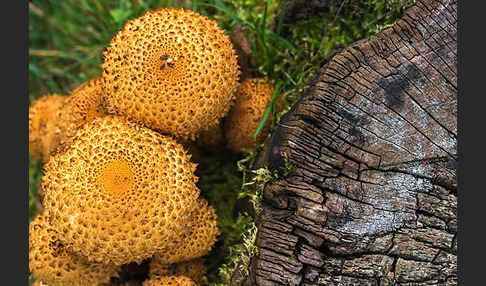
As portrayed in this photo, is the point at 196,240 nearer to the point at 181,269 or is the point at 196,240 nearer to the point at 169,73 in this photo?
the point at 181,269

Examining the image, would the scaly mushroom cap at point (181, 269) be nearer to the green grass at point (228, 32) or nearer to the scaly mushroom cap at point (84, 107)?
the green grass at point (228, 32)

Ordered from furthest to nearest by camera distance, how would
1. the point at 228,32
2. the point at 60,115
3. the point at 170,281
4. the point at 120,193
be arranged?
the point at 228,32 → the point at 60,115 → the point at 170,281 → the point at 120,193

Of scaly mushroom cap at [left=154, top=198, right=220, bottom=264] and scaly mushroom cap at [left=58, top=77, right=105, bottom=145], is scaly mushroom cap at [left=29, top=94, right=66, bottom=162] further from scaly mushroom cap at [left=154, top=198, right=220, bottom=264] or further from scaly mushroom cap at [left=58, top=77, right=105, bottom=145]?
scaly mushroom cap at [left=154, top=198, right=220, bottom=264]

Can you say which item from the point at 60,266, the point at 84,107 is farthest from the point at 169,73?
the point at 60,266

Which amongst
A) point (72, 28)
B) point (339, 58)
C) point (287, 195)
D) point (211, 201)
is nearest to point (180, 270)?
point (211, 201)

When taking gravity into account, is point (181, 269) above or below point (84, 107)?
below

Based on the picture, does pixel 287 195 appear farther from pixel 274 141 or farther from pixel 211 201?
pixel 211 201

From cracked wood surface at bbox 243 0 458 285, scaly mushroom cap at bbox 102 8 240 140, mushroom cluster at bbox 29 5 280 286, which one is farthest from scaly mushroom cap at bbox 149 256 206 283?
scaly mushroom cap at bbox 102 8 240 140

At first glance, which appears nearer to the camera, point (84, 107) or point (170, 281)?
point (170, 281)
